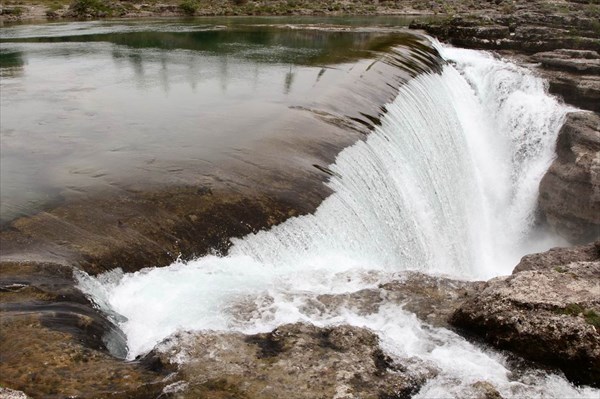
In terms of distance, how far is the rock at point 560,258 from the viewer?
9.10 metres

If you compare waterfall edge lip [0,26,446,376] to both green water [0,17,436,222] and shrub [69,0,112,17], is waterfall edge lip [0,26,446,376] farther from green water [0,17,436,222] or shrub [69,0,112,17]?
shrub [69,0,112,17]

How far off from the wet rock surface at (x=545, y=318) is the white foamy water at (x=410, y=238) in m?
0.24

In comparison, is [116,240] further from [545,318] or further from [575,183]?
[575,183]

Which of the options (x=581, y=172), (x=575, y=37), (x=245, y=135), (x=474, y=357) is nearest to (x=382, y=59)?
(x=581, y=172)

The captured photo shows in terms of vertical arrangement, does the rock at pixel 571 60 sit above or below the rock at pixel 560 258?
above

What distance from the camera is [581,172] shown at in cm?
1470

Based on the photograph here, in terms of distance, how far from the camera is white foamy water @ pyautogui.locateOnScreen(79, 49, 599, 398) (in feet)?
20.5

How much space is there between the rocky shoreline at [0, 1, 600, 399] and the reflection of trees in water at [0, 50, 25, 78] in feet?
39.5

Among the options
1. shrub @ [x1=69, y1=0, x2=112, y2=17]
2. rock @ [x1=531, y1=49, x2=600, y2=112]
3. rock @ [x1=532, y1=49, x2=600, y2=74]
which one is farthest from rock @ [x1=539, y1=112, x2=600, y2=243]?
shrub @ [x1=69, y1=0, x2=112, y2=17]

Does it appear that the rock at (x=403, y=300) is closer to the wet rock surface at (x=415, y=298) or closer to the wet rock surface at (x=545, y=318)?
the wet rock surface at (x=415, y=298)

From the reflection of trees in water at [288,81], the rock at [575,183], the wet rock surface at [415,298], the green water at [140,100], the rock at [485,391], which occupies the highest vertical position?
the reflection of trees in water at [288,81]

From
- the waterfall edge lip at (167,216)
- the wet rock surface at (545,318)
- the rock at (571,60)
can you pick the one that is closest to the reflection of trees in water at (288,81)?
the waterfall edge lip at (167,216)


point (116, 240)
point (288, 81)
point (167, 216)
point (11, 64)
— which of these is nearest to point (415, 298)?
point (167, 216)

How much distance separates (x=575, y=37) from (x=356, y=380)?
26.1 meters
